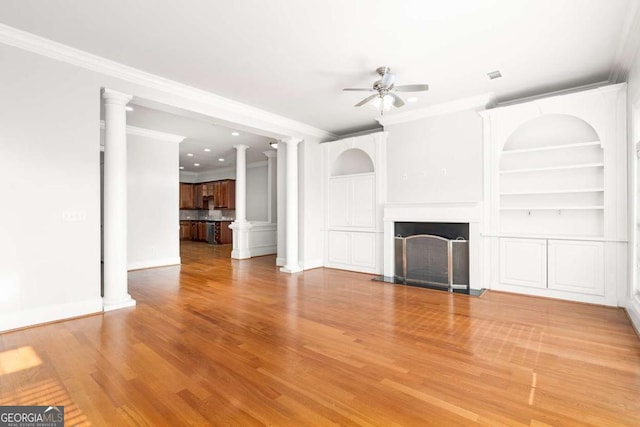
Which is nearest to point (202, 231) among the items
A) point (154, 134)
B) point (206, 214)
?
point (206, 214)

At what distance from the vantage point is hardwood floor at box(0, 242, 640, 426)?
1816 millimetres

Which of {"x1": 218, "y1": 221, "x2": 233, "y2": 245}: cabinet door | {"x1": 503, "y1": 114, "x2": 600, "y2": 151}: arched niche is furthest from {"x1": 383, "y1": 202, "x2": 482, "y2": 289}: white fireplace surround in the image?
{"x1": 218, "y1": 221, "x2": 233, "y2": 245}: cabinet door

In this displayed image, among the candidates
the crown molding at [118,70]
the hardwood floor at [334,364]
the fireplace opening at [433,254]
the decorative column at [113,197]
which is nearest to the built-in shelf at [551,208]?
the fireplace opening at [433,254]

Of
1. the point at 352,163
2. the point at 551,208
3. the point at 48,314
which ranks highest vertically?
the point at 352,163

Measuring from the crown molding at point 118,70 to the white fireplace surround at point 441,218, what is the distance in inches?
112

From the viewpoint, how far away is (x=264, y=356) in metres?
2.53

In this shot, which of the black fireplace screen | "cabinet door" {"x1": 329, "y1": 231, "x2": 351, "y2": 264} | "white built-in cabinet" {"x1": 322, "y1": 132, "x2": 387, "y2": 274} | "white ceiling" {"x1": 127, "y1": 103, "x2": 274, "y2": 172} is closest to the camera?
the black fireplace screen

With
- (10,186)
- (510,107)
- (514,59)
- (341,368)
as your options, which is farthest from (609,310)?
(10,186)

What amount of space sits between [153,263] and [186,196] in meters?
6.82

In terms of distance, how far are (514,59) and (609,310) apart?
3233mm

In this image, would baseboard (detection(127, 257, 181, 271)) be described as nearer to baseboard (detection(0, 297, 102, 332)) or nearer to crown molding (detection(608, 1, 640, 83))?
baseboard (detection(0, 297, 102, 332))

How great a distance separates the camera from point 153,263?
6.80m

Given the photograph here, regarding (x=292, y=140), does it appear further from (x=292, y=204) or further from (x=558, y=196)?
(x=558, y=196)

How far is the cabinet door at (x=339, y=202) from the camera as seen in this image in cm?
644
